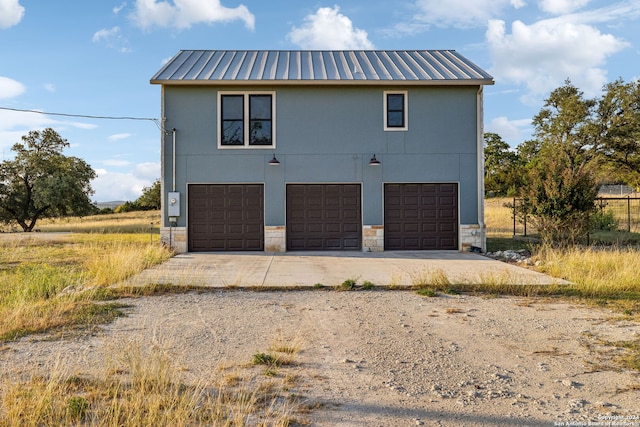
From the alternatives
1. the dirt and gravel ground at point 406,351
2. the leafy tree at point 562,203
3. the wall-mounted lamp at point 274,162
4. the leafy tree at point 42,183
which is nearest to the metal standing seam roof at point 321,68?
the wall-mounted lamp at point 274,162

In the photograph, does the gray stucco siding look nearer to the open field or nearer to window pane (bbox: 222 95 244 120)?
window pane (bbox: 222 95 244 120)

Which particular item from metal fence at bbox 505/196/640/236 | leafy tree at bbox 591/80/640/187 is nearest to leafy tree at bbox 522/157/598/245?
metal fence at bbox 505/196/640/236

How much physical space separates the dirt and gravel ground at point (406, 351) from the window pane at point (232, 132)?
8248 mm

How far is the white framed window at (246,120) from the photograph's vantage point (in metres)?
15.3

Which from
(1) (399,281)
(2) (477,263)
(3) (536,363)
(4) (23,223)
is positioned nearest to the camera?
(3) (536,363)

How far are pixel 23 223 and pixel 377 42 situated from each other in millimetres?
23330

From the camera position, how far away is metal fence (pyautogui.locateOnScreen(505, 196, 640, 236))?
51.7ft

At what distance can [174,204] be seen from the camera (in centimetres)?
1509

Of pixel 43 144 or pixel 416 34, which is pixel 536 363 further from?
pixel 43 144

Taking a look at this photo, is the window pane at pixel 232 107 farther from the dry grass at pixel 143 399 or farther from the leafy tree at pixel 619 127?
the leafy tree at pixel 619 127

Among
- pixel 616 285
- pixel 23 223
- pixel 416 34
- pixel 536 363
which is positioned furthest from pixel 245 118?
pixel 23 223

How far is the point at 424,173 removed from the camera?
50.6 feet

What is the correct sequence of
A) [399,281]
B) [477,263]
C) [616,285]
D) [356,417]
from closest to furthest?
[356,417] → [616,285] → [399,281] → [477,263]

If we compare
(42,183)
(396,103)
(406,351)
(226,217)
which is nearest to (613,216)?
(396,103)
